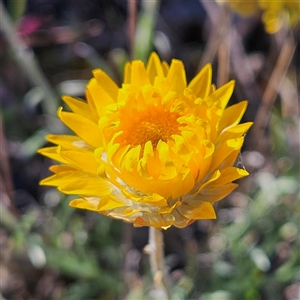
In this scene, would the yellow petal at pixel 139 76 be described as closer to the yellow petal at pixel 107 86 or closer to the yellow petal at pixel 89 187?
the yellow petal at pixel 107 86

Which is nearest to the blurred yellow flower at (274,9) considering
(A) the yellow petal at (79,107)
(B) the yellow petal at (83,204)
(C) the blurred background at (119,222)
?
(C) the blurred background at (119,222)

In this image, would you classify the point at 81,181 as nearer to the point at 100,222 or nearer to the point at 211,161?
the point at 211,161

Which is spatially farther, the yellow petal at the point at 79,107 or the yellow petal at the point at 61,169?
the yellow petal at the point at 79,107

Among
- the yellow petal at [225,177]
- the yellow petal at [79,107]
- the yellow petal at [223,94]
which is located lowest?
the yellow petal at [225,177]

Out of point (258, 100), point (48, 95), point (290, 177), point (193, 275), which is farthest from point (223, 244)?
point (48, 95)

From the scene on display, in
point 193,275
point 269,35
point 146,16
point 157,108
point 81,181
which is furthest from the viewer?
point 269,35

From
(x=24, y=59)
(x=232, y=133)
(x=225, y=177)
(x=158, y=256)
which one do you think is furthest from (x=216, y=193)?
(x=24, y=59)

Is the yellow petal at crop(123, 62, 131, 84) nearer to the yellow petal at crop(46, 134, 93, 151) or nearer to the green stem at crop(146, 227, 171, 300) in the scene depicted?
the yellow petal at crop(46, 134, 93, 151)
